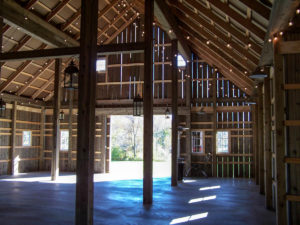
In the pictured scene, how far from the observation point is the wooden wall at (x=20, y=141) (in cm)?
1480

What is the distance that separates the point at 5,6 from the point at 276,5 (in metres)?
7.55

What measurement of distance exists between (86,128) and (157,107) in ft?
34.4

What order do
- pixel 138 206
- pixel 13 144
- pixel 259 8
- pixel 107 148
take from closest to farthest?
pixel 259 8 < pixel 138 206 < pixel 13 144 < pixel 107 148

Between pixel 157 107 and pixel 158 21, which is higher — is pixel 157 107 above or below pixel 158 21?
below

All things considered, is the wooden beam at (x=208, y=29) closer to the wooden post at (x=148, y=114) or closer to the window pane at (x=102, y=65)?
the wooden post at (x=148, y=114)

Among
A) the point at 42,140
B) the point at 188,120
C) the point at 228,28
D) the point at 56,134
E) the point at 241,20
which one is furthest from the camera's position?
the point at 42,140

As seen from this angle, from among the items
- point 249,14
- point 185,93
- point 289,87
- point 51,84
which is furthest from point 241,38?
point 51,84

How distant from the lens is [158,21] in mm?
12867

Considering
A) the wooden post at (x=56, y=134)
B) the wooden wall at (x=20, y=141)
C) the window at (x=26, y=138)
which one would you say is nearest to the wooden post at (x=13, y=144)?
the wooden wall at (x=20, y=141)

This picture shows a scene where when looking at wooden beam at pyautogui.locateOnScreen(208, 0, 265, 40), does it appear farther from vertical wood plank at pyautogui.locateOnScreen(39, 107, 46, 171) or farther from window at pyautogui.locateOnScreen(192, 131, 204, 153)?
vertical wood plank at pyautogui.locateOnScreen(39, 107, 46, 171)

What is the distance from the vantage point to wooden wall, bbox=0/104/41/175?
1480 centimetres

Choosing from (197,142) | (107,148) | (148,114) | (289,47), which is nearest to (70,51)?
(148,114)

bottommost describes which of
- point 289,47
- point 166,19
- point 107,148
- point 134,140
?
point 107,148

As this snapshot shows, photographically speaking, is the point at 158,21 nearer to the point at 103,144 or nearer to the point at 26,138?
the point at 103,144
